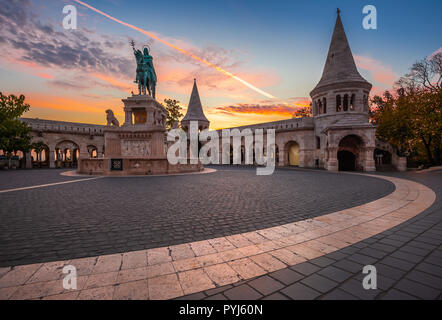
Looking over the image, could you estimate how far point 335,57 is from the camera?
91.0 ft

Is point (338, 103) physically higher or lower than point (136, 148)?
higher

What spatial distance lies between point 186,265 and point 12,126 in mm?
36658

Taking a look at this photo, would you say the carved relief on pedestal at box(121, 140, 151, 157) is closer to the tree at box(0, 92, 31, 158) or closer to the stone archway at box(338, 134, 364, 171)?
the tree at box(0, 92, 31, 158)

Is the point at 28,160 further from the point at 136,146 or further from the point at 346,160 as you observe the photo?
the point at 346,160

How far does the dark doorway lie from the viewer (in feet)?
81.3

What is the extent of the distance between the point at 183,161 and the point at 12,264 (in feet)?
51.9

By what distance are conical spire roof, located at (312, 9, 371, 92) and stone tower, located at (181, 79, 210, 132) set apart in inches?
990

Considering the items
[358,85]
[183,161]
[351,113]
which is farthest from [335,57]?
[183,161]

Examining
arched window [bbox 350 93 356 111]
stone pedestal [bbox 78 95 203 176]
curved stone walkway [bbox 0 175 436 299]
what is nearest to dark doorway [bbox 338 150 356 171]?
arched window [bbox 350 93 356 111]

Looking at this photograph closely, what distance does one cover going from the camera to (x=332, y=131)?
22391 millimetres

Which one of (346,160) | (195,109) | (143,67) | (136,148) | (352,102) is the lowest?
(346,160)

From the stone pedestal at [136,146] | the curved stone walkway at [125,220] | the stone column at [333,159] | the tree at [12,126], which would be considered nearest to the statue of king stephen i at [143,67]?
the stone pedestal at [136,146]

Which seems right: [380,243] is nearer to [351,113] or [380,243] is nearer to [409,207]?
[409,207]

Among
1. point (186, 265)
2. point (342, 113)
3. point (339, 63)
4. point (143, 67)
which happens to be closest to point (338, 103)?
point (342, 113)
